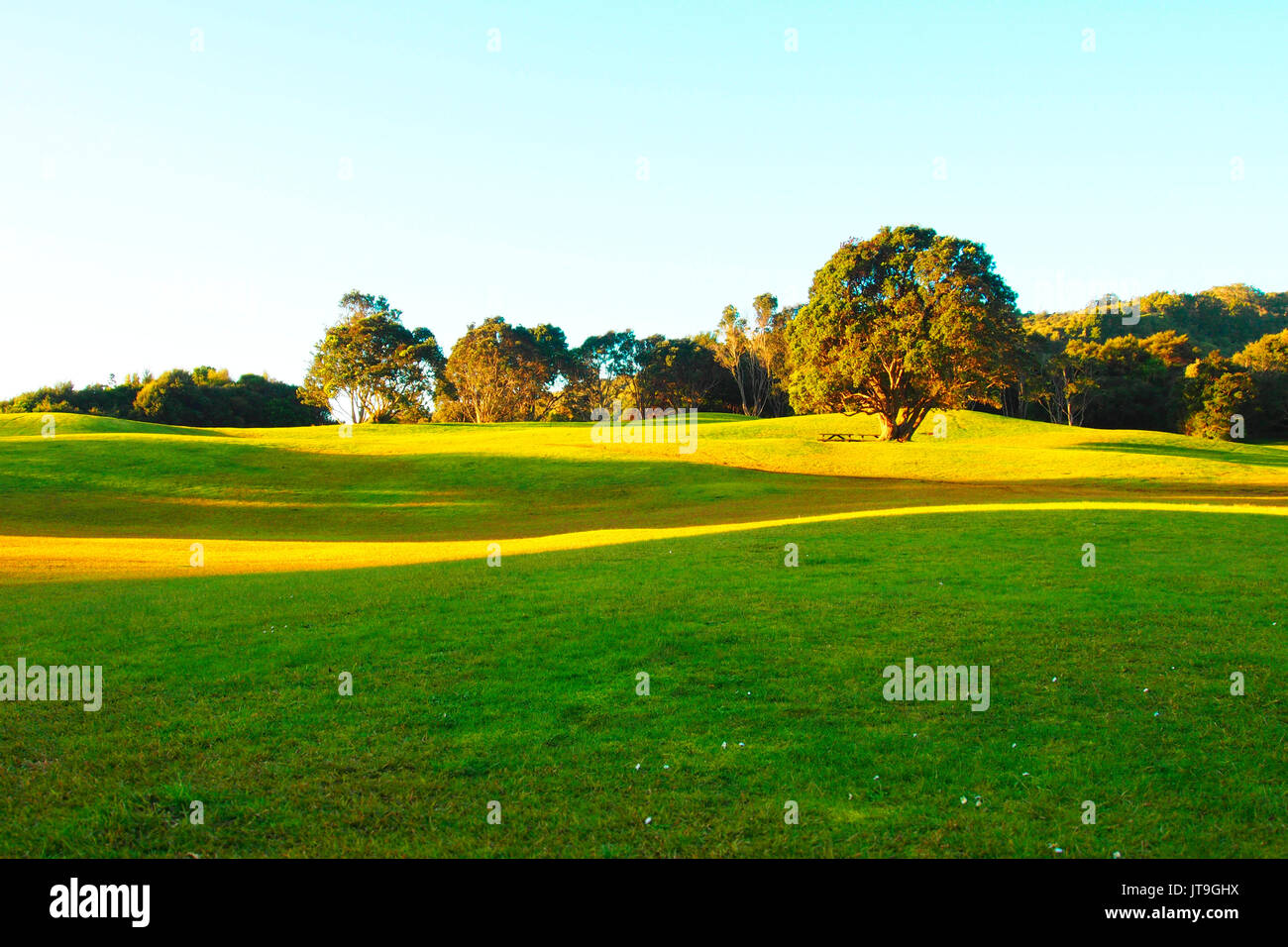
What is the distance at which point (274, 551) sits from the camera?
76.5 feet

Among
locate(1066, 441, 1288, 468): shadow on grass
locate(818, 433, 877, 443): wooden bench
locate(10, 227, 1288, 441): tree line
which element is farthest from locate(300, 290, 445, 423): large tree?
locate(1066, 441, 1288, 468): shadow on grass

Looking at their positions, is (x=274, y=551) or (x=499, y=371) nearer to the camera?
(x=274, y=551)

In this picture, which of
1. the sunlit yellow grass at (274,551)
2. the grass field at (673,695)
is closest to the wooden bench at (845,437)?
the sunlit yellow grass at (274,551)

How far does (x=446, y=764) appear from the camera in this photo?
22.2 feet

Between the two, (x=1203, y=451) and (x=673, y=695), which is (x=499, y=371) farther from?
(x=673, y=695)

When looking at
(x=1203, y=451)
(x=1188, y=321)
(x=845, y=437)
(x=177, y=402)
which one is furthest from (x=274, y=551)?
(x=1188, y=321)

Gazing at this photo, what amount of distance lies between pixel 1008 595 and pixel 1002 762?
660cm

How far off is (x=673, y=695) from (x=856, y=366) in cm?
4437

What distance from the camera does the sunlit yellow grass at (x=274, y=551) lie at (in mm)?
18422

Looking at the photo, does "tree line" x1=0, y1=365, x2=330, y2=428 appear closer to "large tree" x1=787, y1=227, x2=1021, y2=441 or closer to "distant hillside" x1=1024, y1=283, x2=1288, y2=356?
"large tree" x1=787, y1=227, x2=1021, y2=441

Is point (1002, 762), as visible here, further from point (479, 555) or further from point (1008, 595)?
point (479, 555)

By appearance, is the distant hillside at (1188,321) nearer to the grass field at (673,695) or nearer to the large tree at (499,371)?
the large tree at (499,371)

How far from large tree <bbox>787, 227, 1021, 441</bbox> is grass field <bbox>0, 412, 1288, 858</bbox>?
85.3 feet

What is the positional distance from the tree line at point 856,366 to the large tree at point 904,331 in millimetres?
101
